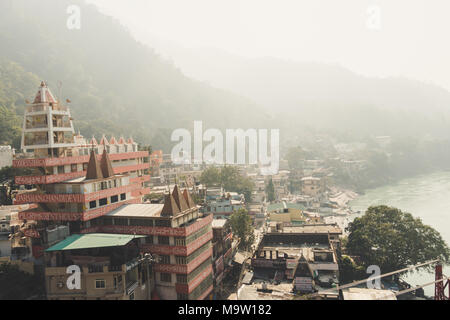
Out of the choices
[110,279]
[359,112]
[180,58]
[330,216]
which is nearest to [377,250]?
[110,279]

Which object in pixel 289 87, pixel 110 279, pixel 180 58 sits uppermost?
pixel 180 58

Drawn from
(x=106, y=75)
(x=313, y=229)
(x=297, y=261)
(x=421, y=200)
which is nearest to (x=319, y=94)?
(x=106, y=75)

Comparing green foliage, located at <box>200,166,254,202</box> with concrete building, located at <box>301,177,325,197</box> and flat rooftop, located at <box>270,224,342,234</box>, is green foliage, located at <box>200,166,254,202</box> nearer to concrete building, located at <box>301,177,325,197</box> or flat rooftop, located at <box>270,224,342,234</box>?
flat rooftop, located at <box>270,224,342,234</box>

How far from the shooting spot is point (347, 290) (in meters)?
22.0

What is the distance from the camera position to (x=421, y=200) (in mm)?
60250

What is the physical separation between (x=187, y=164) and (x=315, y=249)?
34506 mm

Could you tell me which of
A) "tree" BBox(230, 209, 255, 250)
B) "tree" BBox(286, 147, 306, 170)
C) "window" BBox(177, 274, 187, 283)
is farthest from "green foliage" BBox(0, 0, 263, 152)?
"window" BBox(177, 274, 187, 283)

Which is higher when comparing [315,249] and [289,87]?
[289,87]

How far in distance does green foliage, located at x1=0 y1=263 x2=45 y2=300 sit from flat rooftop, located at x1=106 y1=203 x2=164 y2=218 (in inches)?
186

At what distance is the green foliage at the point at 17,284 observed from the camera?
57.5 ft

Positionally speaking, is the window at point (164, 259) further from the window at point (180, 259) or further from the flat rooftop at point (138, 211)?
the flat rooftop at point (138, 211)

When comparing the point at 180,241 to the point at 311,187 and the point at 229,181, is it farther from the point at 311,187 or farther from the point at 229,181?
the point at 311,187

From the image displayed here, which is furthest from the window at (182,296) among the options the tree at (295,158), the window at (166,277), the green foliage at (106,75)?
the tree at (295,158)
